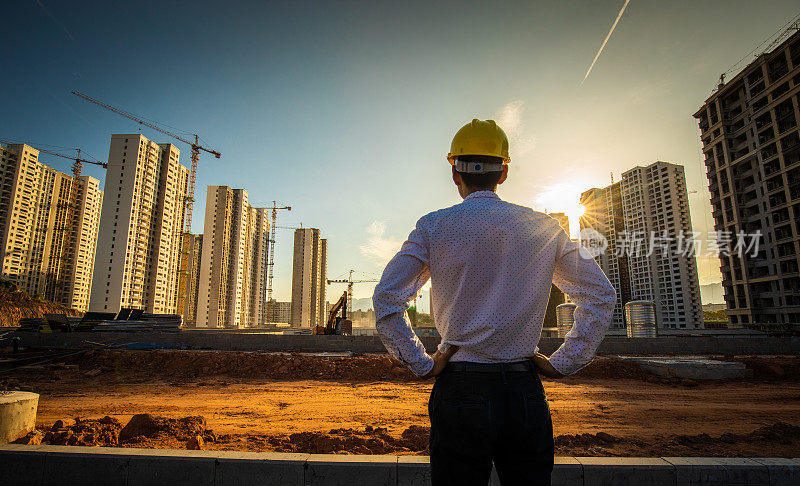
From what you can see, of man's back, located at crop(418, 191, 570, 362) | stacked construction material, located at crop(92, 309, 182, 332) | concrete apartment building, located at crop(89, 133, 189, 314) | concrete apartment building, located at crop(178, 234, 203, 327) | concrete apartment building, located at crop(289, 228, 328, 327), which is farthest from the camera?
concrete apartment building, located at crop(178, 234, 203, 327)

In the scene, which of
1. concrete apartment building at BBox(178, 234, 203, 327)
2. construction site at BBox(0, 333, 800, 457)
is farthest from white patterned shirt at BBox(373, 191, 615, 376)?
concrete apartment building at BBox(178, 234, 203, 327)

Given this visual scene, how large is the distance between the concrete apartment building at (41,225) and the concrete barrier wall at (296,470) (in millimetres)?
91827

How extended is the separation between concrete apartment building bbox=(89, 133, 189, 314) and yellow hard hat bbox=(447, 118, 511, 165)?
278 ft

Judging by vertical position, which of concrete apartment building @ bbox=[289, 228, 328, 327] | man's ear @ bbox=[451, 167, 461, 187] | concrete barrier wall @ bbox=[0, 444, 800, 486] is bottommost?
concrete barrier wall @ bbox=[0, 444, 800, 486]

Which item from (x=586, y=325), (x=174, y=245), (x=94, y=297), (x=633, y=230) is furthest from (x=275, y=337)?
(x=633, y=230)

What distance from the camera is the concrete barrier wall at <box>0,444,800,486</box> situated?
3080 millimetres

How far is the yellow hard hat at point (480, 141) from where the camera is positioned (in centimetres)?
169

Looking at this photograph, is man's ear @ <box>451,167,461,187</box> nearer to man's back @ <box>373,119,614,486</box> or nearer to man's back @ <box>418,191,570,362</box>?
man's back @ <box>373,119,614,486</box>

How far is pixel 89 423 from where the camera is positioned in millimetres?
5133

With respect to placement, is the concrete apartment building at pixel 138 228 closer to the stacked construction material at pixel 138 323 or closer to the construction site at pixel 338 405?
the stacked construction material at pixel 138 323

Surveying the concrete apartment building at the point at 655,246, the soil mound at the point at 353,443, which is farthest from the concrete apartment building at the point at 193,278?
the soil mound at the point at 353,443

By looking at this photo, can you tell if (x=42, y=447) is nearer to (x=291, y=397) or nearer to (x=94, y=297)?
(x=291, y=397)

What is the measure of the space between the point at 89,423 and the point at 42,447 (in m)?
2.15

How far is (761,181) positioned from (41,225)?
124 metres
